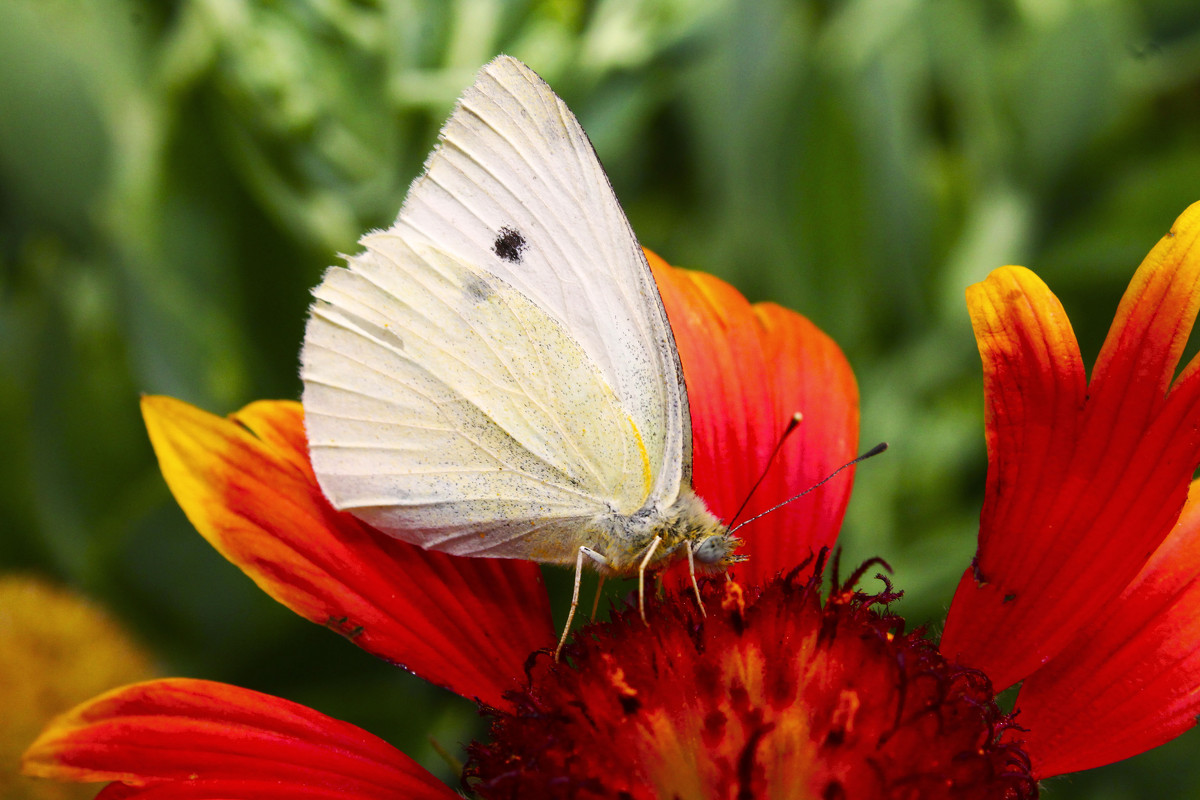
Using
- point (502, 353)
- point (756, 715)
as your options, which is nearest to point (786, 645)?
point (756, 715)

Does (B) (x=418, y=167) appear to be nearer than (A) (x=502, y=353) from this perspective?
No

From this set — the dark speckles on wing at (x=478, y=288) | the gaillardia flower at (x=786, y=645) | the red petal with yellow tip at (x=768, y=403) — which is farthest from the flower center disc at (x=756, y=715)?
the dark speckles on wing at (x=478, y=288)

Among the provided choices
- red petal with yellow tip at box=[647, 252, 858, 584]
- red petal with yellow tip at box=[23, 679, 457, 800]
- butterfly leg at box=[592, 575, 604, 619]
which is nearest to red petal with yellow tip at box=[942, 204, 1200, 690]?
red petal with yellow tip at box=[647, 252, 858, 584]

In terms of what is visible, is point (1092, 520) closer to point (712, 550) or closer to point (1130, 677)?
point (1130, 677)

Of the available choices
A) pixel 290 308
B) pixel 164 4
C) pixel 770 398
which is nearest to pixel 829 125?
pixel 770 398

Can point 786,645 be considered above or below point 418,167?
below

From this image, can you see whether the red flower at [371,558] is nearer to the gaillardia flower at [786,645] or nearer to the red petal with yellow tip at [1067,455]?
the gaillardia flower at [786,645]
